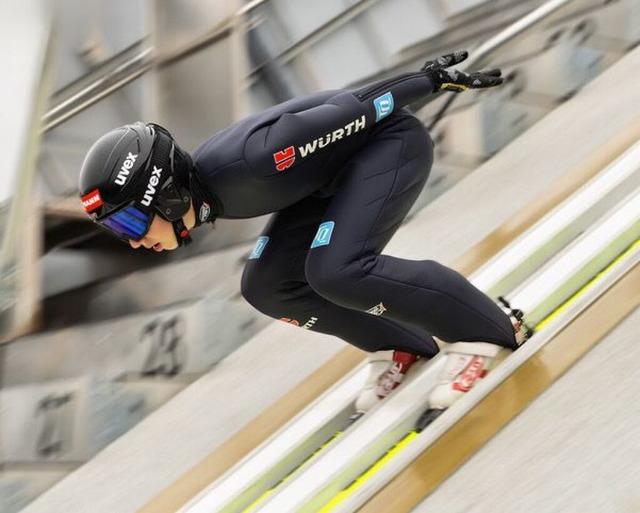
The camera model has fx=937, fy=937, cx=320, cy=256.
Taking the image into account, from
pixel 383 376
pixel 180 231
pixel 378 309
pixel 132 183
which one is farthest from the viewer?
pixel 383 376

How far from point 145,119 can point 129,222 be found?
2.68 metres

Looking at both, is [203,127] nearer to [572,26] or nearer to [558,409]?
[572,26]

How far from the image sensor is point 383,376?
2.82 metres

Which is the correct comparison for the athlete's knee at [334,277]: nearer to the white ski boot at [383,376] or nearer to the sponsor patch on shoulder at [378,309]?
the sponsor patch on shoulder at [378,309]

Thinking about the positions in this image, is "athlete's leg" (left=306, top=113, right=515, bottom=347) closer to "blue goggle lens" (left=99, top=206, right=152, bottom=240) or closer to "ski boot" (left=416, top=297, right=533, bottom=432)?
"ski boot" (left=416, top=297, right=533, bottom=432)

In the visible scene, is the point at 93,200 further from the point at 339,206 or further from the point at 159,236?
the point at 339,206

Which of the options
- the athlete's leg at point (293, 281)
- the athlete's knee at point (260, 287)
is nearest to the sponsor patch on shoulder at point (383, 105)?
the athlete's leg at point (293, 281)

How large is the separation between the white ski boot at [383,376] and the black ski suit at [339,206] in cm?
15

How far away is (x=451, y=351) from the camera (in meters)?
2.63

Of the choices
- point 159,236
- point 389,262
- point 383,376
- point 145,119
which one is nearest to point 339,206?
point 389,262

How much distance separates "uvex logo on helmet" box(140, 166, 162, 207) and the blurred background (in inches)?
56.0

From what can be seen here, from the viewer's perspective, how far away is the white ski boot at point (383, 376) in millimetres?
2801

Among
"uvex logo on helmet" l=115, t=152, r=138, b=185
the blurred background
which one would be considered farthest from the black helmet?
the blurred background

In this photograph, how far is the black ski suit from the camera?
7.79ft
